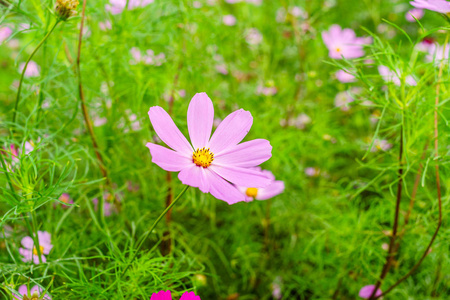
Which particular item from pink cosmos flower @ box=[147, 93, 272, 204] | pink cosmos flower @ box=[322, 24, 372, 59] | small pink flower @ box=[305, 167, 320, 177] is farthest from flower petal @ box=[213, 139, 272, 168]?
pink cosmos flower @ box=[322, 24, 372, 59]

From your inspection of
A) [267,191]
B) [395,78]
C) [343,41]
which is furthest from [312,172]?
[343,41]

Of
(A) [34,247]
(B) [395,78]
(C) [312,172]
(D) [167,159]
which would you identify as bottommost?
(C) [312,172]

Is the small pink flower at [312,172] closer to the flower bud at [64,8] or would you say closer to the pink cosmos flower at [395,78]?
the pink cosmos flower at [395,78]

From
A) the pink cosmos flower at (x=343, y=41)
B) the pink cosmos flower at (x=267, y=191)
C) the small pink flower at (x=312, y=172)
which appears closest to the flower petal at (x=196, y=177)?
the pink cosmos flower at (x=267, y=191)

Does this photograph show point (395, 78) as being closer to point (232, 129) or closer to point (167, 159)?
point (232, 129)

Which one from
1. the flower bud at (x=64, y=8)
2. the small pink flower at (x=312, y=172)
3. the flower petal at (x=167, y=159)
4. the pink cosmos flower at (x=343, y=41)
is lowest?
the small pink flower at (x=312, y=172)
